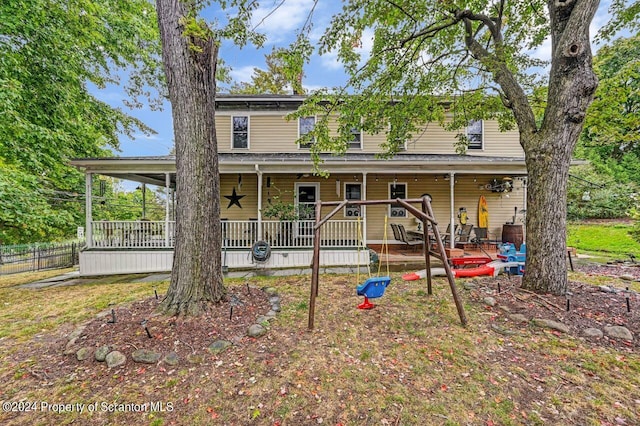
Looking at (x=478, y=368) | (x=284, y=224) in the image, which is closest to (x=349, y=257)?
(x=284, y=224)

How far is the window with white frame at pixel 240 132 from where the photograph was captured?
36.2 feet

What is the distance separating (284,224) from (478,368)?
20.7 ft

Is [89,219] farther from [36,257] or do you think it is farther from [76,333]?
[36,257]

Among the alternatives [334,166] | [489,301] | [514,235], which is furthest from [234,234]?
[514,235]

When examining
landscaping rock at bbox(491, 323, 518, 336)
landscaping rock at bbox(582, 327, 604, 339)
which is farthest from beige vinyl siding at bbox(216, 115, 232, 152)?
landscaping rock at bbox(582, 327, 604, 339)

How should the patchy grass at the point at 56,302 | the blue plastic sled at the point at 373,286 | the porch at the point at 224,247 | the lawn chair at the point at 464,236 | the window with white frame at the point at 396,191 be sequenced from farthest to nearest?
the window with white frame at the point at 396,191 → the lawn chair at the point at 464,236 → the porch at the point at 224,247 → the patchy grass at the point at 56,302 → the blue plastic sled at the point at 373,286

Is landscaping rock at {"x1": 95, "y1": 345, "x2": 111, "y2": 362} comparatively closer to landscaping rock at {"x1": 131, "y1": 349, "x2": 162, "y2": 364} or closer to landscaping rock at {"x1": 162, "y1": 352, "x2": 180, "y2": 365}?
landscaping rock at {"x1": 131, "y1": 349, "x2": 162, "y2": 364}

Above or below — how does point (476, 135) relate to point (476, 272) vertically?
above

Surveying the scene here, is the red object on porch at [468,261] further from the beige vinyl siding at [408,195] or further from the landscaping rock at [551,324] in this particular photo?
the beige vinyl siding at [408,195]

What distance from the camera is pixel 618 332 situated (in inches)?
135

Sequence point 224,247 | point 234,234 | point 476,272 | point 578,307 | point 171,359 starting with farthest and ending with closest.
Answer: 1. point 234,234
2. point 224,247
3. point 476,272
4. point 578,307
5. point 171,359

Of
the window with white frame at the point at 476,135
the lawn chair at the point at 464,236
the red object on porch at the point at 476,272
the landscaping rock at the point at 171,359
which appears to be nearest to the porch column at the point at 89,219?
the landscaping rock at the point at 171,359

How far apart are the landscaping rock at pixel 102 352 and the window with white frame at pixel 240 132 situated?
8.97 meters

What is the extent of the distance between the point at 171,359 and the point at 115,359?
24.8 inches
